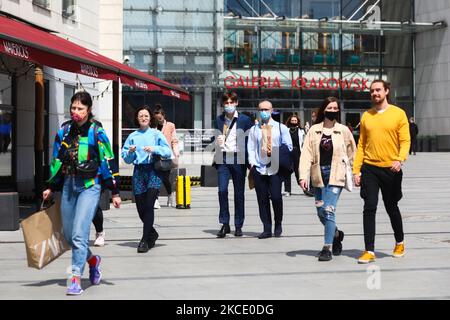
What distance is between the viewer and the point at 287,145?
12062 millimetres

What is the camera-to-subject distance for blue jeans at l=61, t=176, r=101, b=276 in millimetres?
7695

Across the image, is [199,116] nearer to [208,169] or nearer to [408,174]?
[408,174]

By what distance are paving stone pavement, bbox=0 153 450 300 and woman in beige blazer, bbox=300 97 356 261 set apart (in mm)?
481

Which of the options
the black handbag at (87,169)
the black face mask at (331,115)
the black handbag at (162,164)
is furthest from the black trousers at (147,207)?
the black handbag at (87,169)

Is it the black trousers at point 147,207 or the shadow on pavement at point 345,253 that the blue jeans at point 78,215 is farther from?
the shadow on pavement at point 345,253

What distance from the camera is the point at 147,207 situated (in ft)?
34.7

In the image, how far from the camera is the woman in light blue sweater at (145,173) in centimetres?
1059

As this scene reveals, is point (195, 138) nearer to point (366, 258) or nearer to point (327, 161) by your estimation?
point (327, 161)

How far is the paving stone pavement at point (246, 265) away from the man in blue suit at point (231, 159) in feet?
1.04

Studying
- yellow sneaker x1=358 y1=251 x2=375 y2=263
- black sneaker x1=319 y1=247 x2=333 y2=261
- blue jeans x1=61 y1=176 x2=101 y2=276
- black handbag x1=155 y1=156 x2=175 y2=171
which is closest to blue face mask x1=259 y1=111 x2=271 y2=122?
black handbag x1=155 y1=156 x2=175 y2=171

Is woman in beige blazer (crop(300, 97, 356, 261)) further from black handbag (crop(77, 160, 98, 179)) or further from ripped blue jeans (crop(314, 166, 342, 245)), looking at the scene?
black handbag (crop(77, 160, 98, 179))

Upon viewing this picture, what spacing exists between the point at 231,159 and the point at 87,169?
4617 mm

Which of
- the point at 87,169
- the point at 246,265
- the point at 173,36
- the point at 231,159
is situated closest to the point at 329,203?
the point at 246,265

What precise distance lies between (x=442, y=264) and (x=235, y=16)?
142 ft
